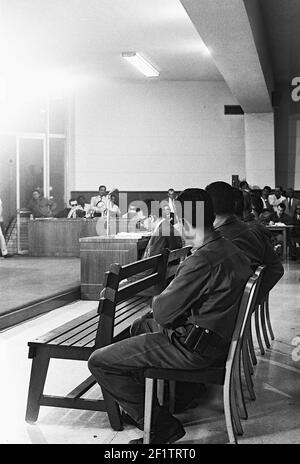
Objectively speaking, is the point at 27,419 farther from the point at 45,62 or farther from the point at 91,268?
the point at 45,62

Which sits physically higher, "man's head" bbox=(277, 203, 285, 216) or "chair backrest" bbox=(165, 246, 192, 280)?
"man's head" bbox=(277, 203, 285, 216)

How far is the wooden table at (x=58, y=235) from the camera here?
36.4 feet

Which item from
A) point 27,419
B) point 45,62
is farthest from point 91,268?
point 45,62

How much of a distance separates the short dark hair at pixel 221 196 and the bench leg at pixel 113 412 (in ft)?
3.89

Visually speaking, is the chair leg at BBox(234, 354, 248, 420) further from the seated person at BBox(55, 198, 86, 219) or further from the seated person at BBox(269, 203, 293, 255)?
the seated person at BBox(55, 198, 86, 219)

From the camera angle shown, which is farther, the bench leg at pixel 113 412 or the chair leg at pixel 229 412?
the bench leg at pixel 113 412

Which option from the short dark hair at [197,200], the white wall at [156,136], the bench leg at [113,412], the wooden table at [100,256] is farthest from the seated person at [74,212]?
the short dark hair at [197,200]

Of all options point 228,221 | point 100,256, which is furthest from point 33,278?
point 228,221

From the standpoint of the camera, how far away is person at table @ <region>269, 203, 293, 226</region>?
36.3 ft

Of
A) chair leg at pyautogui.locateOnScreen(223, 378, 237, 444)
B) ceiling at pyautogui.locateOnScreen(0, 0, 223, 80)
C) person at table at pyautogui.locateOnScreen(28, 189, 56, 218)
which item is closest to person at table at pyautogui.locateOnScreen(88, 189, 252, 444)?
chair leg at pyautogui.locateOnScreen(223, 378, 237, 444)

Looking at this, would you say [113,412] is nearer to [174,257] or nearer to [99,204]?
[174,257]

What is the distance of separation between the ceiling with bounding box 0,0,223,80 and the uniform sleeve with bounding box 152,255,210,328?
6.47 meters

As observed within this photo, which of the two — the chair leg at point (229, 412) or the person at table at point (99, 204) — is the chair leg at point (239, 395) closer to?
the chair leg at point (229, 412)

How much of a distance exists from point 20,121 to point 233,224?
11.0 metres
